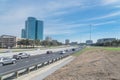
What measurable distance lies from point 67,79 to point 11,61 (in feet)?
74.8

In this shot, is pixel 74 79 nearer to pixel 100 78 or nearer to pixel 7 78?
pixel 100 78

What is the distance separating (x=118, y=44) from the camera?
641 feet

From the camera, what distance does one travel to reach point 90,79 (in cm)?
1551

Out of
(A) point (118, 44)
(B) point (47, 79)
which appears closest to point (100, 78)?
(B) point (47, 79)

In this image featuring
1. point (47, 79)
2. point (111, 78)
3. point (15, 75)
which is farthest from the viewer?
point (15, 75)

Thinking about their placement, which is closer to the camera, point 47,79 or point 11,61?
point 47,79

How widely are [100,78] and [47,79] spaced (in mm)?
4217

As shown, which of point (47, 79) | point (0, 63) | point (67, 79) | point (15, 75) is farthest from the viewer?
point (0, 63)

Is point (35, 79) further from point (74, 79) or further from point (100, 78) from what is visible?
point (100, 78)

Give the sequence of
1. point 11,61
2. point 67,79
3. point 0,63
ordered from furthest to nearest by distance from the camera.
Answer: point 11,61, point 0,63, point 67,79

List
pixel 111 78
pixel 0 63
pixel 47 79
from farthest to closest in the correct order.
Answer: pixel 0 63 < pixel 47 79 < pixel 111 78

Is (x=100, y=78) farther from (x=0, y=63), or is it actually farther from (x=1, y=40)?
(x=1, y=40)

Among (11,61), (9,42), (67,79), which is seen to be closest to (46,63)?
(11,61)

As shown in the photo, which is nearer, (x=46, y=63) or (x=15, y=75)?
(x=15, y=75)
